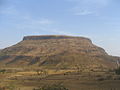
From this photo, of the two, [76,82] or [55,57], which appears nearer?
[76,82]

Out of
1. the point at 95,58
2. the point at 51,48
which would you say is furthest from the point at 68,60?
the point at 51,48

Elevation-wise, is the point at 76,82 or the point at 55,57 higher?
the point at 55,57

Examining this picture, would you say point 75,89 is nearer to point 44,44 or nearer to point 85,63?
point 85,63

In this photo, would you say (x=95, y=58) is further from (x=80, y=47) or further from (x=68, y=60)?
(x=80, y=47)

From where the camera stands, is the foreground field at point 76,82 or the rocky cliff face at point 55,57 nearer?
the foreground field at point 76,82

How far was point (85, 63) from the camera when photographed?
142 metres

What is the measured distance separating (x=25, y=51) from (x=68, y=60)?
152 ft

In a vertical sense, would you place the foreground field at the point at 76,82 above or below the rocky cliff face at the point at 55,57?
below

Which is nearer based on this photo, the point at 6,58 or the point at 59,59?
the point at 59,59

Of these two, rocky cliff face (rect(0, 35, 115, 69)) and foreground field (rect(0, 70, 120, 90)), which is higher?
rocky cliff face (rect(0, 35, 115, 69))

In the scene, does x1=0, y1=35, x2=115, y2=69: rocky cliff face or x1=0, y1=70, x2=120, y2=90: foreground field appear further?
x1=0, y1=35, x2=115, y2=69: rocky cliff face

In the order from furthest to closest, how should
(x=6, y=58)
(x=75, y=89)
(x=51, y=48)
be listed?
(x=51, y=48) → (x=6, y=58) → (x=75, y=89)

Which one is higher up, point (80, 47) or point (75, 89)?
point (80, 47)

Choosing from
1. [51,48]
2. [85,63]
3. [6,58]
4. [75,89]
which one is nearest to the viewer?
[75,89]
